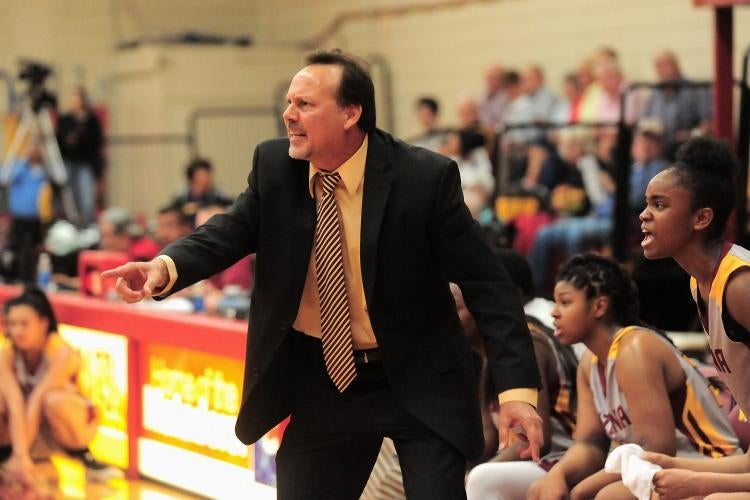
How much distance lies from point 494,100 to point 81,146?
4894mm

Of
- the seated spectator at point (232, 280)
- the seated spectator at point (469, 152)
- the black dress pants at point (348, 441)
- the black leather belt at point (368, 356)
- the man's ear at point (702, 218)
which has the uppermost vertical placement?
the man's ear at point (702, 218)

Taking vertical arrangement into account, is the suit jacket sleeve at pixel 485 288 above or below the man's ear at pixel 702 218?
below

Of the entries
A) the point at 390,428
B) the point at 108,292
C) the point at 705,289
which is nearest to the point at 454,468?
the point at 390,428

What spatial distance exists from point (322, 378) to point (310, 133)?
0.68 metres

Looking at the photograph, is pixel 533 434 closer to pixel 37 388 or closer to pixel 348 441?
pixel 348 441

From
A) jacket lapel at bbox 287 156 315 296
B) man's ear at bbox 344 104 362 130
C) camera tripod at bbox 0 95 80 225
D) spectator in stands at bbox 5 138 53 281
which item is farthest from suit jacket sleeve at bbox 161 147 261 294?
camera tripod at bbox 0 95 80 225

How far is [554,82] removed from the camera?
45.9ft

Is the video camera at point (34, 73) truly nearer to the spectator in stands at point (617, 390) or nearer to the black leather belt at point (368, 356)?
the spectator in stands at point (617, 390)

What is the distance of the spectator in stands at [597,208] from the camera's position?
345 inches

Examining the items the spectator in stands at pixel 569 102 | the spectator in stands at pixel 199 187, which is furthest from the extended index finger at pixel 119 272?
the spectator in stands at pixel 569 102

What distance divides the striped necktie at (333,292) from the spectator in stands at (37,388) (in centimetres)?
332

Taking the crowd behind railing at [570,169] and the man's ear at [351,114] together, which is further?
the crowd behind railing at [570,169]

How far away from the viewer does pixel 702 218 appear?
3.84 m

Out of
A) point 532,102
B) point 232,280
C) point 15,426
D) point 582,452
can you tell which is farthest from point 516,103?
point 582,452
